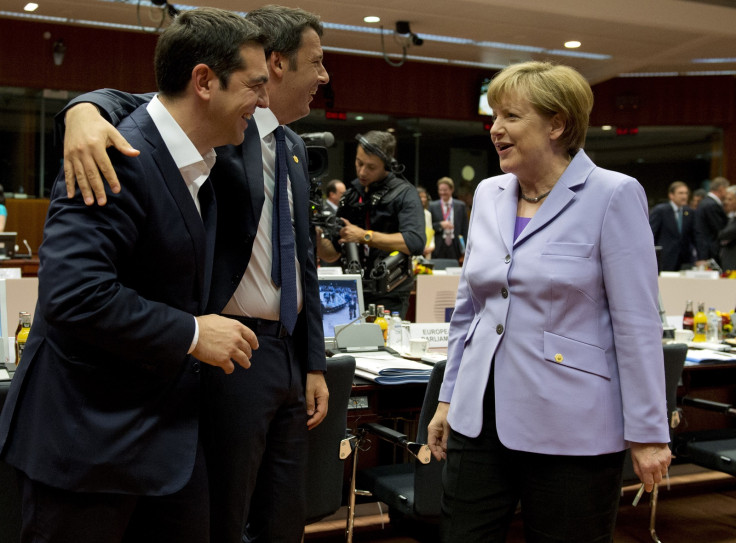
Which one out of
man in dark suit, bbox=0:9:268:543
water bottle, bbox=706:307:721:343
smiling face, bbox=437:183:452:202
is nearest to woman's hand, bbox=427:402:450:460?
man in dark suit, bbox=0:9:268:543

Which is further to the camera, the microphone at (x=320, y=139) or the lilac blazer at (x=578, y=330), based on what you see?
the microphone at (x=320, y=139)

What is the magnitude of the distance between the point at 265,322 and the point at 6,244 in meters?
6.22

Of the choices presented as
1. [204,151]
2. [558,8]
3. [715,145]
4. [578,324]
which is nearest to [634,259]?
[578,324]

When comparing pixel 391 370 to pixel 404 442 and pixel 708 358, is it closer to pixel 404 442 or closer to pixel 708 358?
pixel 404 442

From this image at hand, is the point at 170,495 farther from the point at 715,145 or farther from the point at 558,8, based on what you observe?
the point at 715,145

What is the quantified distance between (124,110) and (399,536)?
2.50 m

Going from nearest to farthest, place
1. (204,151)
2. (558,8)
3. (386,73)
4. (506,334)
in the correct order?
1. (204,151)
2. (506,334)
3. (558,8)
4. (386,73)

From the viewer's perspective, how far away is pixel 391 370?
9.87 feet

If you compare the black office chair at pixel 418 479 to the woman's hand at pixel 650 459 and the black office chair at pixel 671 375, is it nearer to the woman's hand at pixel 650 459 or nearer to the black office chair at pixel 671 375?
the black office chair at pixel 671 375

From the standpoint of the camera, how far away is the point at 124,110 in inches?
62.5

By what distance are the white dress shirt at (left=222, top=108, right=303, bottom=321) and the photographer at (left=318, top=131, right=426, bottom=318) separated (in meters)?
1.97

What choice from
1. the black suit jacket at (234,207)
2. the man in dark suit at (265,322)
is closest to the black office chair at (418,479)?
the man in dark suit at (265,322)

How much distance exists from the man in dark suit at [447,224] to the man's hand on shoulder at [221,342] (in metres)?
8.96

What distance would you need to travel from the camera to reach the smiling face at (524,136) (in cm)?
185
